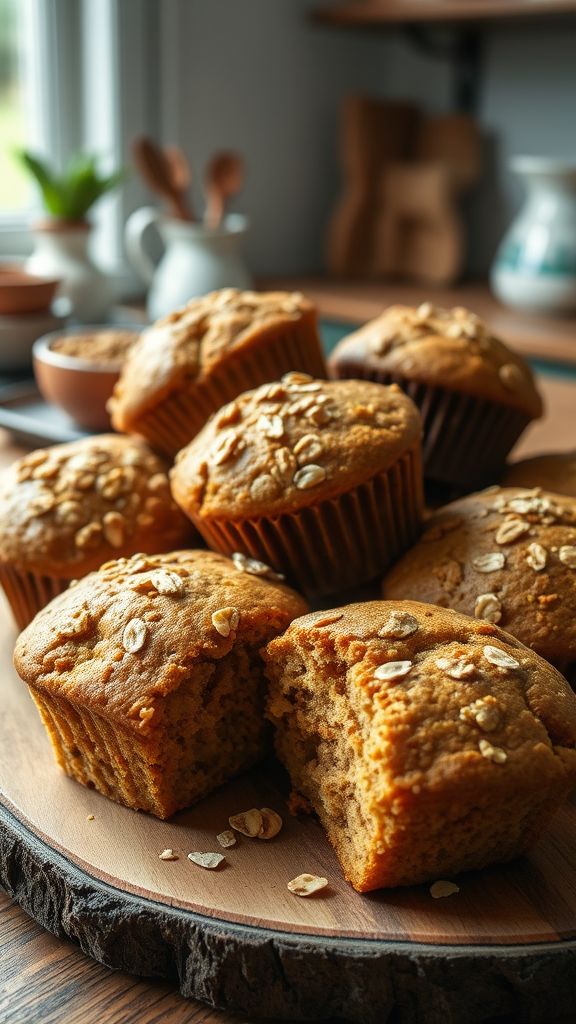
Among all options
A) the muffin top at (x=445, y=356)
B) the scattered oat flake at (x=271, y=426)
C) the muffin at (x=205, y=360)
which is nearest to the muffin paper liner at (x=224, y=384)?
the muffin at (x=205, y=360)

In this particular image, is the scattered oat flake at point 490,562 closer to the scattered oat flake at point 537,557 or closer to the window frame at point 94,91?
the scattered oat flake at point 537,557

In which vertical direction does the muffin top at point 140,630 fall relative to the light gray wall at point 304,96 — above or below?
below

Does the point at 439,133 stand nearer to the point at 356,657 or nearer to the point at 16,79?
the point at 16,79

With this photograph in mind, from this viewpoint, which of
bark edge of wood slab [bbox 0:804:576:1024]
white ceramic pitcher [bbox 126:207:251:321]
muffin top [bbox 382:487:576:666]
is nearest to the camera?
bark edge of wood slab [bbox 0:804:576:1024]

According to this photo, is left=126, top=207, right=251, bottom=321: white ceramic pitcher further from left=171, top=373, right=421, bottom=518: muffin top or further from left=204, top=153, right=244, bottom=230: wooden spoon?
left=171, top=373, right=421, bottom=518: muffin top

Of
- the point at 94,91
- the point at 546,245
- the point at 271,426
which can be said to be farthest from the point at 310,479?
the point at 94,91

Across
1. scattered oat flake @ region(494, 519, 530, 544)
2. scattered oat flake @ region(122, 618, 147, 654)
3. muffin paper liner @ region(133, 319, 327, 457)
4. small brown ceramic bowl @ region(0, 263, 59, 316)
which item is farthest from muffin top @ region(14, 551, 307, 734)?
small brown ceramic bowl @ region(0, 263, 59, 316)
